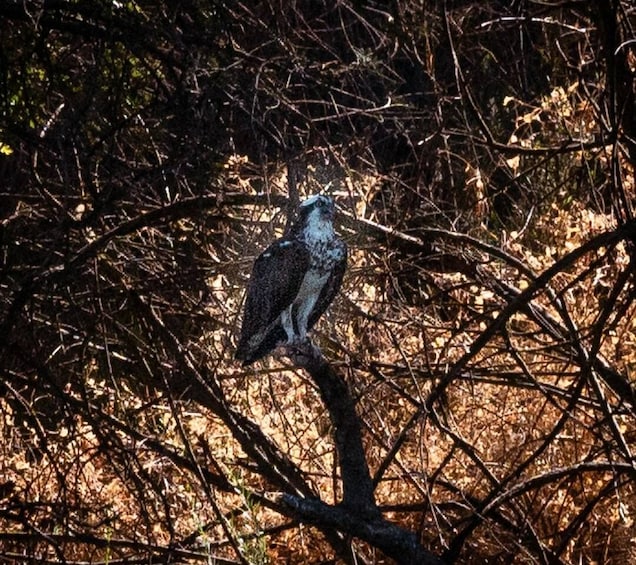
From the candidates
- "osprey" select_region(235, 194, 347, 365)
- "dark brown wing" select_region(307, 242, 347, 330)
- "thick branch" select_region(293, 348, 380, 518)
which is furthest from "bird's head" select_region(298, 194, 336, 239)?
"thick branch" select_region(293, 348, 380, 518)

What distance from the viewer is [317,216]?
4.10 meters

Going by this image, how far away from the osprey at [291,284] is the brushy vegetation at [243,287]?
0.50 feet

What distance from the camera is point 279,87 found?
15.3ft

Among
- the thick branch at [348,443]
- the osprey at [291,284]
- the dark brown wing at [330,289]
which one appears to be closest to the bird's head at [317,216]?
the osprey at [291,284]

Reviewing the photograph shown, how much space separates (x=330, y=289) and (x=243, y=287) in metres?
0.69

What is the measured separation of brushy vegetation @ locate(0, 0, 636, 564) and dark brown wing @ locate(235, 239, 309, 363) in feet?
0.61

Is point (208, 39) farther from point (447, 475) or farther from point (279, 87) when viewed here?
point (447, 475)

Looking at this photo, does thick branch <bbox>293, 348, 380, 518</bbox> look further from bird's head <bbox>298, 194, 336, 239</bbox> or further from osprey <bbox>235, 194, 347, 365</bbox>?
bird's head <bbox>298, 194, 336, 239</bbox>

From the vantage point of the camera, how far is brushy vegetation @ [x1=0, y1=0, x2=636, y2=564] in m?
4.16

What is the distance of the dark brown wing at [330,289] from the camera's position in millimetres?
4285

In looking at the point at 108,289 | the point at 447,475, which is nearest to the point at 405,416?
the point at 447,475

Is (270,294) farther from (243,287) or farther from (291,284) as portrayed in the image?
(243,287)

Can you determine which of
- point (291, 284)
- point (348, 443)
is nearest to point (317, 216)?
point (291, 284)

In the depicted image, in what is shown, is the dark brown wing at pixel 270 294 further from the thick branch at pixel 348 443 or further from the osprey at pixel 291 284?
the thick branch at pixel 348 443
